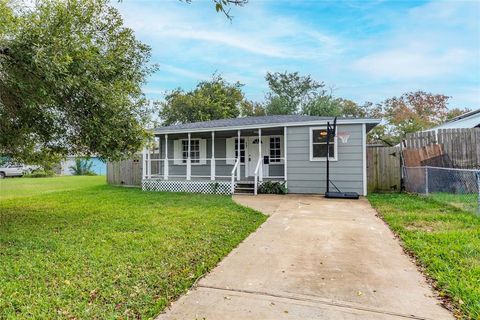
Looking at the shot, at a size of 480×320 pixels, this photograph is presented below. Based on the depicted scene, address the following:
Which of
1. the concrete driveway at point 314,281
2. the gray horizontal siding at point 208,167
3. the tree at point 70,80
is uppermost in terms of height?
the tree at point 70,80

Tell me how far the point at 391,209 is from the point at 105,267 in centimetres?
652

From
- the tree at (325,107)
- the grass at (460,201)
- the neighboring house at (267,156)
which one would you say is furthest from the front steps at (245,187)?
the tree at (325,107)

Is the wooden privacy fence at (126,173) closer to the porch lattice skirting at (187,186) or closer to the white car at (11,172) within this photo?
the porch lattice skirting at (187,186)

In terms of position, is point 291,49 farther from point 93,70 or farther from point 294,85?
point 294,85

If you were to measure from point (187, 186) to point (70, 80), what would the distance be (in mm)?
8186

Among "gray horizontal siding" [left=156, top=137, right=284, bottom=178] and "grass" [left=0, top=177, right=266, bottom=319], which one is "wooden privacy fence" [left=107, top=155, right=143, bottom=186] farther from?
Answer: "grass" [left=0, top=177, right=266, bottom=319]

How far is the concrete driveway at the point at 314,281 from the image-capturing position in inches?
106

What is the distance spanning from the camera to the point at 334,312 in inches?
106

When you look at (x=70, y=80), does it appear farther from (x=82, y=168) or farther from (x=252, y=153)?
(x=82, y=168)

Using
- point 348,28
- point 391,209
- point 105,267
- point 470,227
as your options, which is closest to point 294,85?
point 348,28

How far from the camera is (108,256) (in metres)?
4.13

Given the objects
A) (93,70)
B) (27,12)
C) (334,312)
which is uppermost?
(27,12)

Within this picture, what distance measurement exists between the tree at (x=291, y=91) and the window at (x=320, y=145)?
51.5 ft

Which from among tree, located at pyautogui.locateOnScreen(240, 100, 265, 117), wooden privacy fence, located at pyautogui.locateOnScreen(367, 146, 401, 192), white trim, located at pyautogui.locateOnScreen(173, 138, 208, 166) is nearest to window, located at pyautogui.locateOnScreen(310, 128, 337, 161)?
wooden privacy fence, located at pyautogui.locateOnScreen(367, 146, 401, 192)
